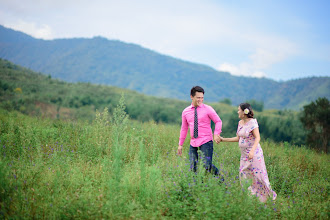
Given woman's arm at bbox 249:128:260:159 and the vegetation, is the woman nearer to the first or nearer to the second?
woman's arm at bbox 249:128:260:159

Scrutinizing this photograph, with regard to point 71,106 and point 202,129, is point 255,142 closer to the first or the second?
point 202,129

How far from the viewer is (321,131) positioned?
20.9 metres

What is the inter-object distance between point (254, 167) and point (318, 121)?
19464 mm

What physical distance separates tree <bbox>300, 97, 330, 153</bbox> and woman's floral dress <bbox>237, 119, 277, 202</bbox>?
60.0 ft

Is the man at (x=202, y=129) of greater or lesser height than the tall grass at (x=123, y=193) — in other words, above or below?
above

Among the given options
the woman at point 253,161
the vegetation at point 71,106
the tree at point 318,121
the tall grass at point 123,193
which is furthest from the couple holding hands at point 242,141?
the vegetation at point 71,106

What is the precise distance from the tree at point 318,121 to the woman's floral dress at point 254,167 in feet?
60.0

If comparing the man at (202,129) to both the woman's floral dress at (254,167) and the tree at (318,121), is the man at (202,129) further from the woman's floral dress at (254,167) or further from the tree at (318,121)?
the tree at (318,121)

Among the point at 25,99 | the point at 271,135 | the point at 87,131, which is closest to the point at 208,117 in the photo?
the point at 87,131

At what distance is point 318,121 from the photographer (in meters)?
21.3

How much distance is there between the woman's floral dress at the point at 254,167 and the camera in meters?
5.16

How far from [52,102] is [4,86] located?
5.95 m

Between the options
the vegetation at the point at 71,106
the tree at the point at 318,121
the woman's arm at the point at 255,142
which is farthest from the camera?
the vegetation at the point at 71,106

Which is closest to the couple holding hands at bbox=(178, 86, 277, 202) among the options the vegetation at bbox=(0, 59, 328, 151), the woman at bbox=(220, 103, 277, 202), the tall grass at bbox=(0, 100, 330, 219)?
the woman at bbox=(220, 103, 277, 202)
